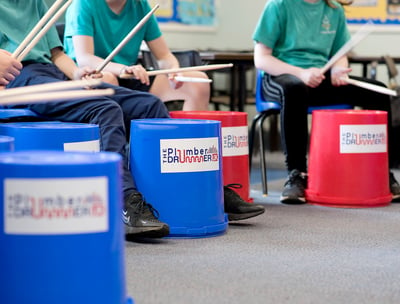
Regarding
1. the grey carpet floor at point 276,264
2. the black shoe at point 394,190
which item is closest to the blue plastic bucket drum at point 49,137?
the grey carpet floor at point 276,264

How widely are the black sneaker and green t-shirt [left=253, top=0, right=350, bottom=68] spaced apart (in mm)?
536

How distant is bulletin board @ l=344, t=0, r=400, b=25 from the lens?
5695mm

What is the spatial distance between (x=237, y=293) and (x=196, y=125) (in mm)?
690

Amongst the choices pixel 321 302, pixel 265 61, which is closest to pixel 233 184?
pixel 265 61

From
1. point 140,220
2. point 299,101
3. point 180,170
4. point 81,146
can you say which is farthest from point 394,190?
point 81,146

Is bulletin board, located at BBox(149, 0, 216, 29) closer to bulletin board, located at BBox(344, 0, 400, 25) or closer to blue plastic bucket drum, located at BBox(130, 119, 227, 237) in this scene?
bulletin board, located at BBox(344, 0, 400, 25)

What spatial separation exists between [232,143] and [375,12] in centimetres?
337

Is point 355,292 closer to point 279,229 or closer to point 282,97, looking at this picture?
point 279,229

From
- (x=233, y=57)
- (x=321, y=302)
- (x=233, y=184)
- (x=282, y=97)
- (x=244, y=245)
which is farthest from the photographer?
(x=233, y=57)

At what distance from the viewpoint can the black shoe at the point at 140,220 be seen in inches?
84.9

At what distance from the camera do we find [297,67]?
3275mm

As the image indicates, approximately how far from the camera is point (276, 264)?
6.41ft

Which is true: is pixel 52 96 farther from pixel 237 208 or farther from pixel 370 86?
pixel 370 86

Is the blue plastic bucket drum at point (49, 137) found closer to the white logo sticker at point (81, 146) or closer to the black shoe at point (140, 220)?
the white logo sticker at point (81, 146)
